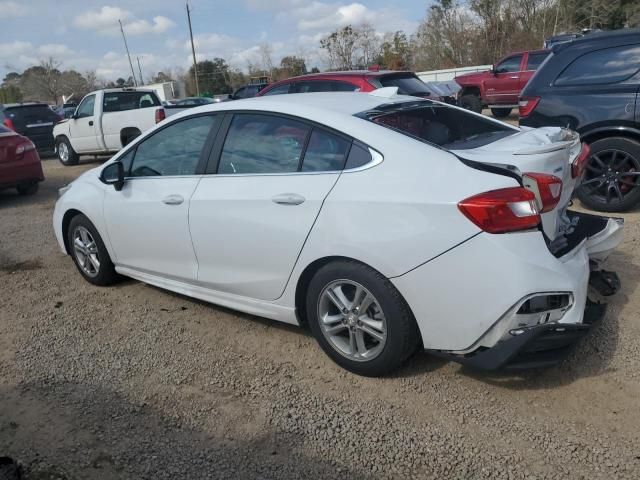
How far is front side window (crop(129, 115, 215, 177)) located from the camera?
375 centimetres

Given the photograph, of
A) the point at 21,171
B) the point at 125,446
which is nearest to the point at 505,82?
the point at 21,171

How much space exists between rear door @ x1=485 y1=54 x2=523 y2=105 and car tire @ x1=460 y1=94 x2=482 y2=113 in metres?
0.39

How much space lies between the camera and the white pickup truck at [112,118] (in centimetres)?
1236

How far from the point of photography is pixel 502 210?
2.53 metres

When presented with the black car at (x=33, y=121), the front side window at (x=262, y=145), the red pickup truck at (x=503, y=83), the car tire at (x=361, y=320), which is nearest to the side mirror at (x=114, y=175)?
the front side window at (x=262, y=145)

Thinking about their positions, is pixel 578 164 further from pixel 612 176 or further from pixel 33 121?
pixel 33 121

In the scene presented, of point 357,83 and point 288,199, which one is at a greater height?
point 357,83

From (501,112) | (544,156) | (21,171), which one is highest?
(544,156)

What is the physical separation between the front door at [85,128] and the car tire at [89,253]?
8.90 metres

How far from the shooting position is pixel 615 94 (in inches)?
221

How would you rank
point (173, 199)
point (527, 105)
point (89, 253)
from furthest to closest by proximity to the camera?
point (527, 105) < point (89, 253) < point (173, 199)

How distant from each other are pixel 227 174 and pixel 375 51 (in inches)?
1730

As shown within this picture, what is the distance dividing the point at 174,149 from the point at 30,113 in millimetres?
13416

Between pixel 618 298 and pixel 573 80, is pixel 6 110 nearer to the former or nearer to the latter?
pixel 573 80
